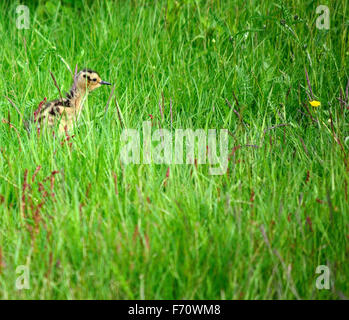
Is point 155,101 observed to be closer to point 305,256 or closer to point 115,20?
point 115,20

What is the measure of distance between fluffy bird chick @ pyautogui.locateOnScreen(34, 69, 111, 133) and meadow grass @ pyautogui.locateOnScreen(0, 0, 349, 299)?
0.20 metres

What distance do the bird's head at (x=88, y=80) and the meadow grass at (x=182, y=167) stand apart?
0.16 meters

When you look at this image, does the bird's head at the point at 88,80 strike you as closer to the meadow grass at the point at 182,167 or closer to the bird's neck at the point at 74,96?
the bird's neck at the point at 74,96

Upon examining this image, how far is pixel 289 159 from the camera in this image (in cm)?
437

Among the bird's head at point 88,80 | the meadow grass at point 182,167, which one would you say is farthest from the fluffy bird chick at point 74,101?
the meadow grass at point 182,167

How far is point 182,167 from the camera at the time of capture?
430 centimetres

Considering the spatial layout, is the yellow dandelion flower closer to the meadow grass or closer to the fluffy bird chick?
the meadow grass

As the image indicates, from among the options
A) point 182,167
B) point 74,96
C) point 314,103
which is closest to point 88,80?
point 74,96

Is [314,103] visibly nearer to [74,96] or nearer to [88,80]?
[88,80]

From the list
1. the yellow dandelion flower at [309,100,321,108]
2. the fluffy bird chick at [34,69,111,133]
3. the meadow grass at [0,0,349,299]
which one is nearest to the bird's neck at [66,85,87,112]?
the fluffy bird chick at [34,69,111,133]

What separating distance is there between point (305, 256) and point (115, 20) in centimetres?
389

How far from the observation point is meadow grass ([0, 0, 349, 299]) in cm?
330

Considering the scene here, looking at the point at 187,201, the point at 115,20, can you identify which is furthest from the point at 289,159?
the point at 115,20

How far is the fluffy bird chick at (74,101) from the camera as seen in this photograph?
5254 millimetres
